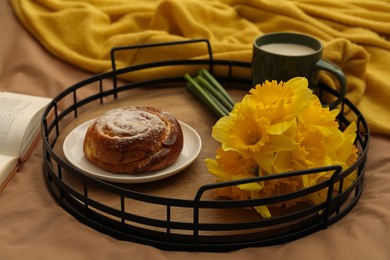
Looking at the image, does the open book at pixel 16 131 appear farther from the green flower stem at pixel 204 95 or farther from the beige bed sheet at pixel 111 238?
the green flower stem at pixel 204 95

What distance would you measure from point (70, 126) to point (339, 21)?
579 mm

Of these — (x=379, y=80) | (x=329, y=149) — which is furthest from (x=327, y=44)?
(x=329, y=149)

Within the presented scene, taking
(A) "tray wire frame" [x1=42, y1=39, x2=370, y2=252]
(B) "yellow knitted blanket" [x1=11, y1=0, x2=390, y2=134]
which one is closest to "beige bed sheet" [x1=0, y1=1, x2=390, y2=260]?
(A) "tray wire frame" [x1=42, y1=39, x2=370, y2=252]

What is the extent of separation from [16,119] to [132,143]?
0.78ft

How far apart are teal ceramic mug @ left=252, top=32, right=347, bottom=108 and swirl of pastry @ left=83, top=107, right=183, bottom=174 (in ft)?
0.67

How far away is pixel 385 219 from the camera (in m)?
0.85

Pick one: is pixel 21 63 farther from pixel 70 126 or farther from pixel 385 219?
pixel 385 219

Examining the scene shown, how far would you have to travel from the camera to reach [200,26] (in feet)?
4.20

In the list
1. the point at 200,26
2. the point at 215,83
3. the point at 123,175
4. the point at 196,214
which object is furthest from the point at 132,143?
the point at 200,26

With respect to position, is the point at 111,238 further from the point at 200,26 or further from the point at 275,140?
the point at 200,26

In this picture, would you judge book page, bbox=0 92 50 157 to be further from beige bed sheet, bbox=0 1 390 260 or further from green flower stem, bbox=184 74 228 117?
green flower stem, bbox=184 74 228 117

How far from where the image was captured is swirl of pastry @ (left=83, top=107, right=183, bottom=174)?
34.2 inches

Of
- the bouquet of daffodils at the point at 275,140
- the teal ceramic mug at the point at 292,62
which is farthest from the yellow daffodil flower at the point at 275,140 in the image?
the teal ceramic mug at the point at 292,62

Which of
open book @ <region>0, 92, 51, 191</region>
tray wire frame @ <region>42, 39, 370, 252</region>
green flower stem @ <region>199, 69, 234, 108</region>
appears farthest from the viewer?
green flower stem @ <region>199, 69, 234, 108</region>
